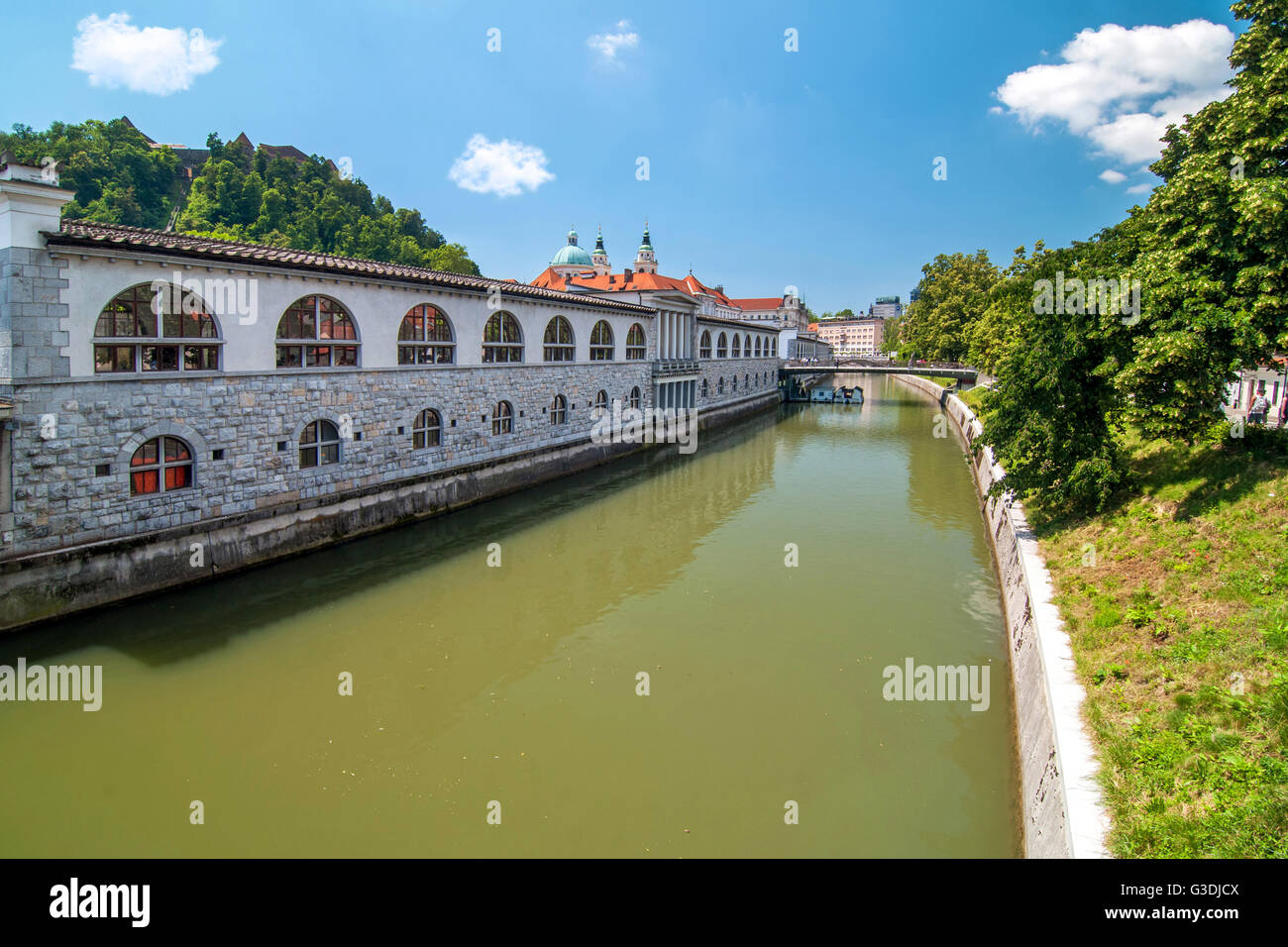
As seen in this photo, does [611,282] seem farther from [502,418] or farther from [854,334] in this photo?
[854,334]

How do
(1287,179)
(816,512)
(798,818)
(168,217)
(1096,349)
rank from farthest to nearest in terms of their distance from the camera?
(168,217), (816,512), (1096,349), (1287,179), (798,818)

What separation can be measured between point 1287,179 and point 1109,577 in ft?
22.3

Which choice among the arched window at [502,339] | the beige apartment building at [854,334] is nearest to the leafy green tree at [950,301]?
the arched window at [502,339]

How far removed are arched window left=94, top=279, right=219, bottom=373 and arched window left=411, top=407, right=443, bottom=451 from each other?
Answer: 5619 millimetres

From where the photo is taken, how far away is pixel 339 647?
11.2 metres

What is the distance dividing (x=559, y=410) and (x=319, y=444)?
1075cm

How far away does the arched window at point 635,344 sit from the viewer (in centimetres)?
3150

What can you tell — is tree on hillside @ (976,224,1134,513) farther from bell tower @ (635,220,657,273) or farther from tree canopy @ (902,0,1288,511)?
bell tower @ (635,220,657,273)

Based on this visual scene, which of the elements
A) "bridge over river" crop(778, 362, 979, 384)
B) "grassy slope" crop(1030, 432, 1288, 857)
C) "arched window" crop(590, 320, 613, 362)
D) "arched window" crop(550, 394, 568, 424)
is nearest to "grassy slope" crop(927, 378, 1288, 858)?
"grassy slope" crop(1030, 432, 1288, 857)

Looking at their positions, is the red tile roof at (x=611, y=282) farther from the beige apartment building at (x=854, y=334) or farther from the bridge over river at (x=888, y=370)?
the beige apartment building at (x=854, y=334)

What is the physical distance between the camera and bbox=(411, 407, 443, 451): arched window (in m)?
18.9
